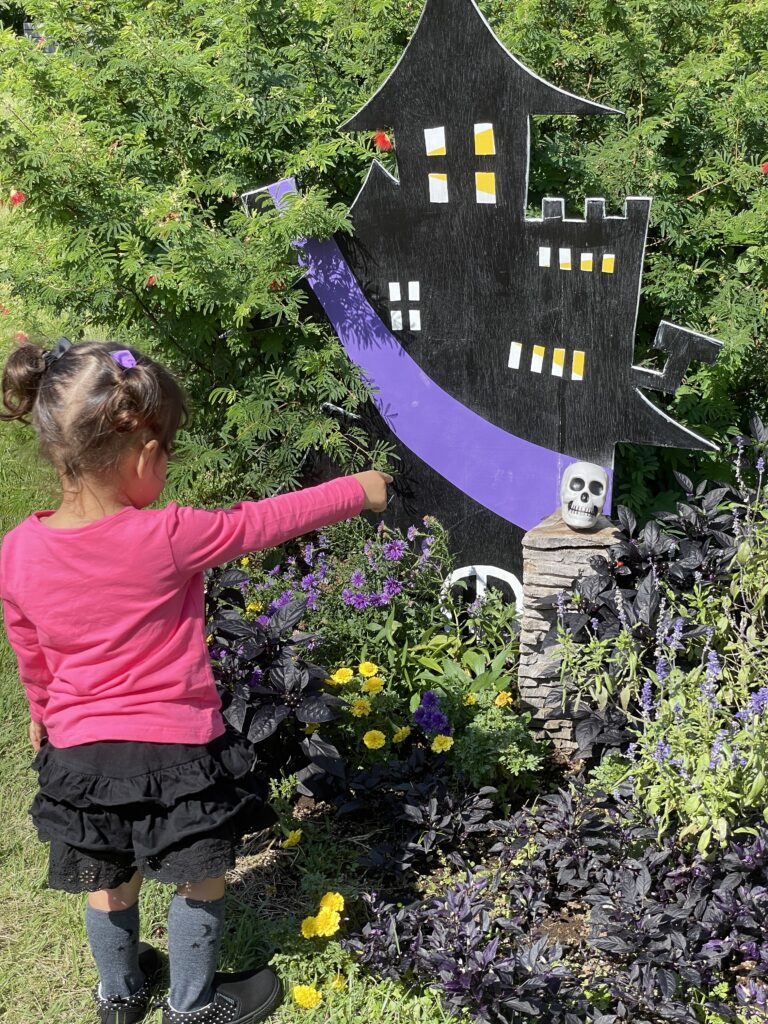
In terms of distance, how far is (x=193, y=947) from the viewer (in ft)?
7.22

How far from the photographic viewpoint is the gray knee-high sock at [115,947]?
226cm

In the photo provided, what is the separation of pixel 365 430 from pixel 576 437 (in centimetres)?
78

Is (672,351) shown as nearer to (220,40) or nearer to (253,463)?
(253,463)

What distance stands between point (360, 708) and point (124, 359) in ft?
4.19

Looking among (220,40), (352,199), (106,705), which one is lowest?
(106,705)

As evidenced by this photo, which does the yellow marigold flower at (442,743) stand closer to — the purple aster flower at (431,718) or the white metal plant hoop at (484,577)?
the purple aster flower at (431,718)

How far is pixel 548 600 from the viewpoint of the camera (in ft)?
9.91

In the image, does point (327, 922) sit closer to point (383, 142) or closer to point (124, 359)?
point (124, 359)

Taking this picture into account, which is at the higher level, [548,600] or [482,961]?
[548,600]

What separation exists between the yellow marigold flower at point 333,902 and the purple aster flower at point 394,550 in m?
1.22

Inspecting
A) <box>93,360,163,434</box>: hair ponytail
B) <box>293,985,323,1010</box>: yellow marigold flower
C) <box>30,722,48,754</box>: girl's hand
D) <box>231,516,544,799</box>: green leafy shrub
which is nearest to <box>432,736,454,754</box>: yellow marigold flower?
<box>231,516,544,799</box>: green leafy shrub

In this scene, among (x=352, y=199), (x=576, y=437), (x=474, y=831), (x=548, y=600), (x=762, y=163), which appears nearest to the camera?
(x=474, y=831)

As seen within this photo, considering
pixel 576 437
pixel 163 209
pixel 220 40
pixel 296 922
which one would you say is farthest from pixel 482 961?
pixel 220 40

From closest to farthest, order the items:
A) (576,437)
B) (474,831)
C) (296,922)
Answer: (296,922) < (474,831) < (576,437)
